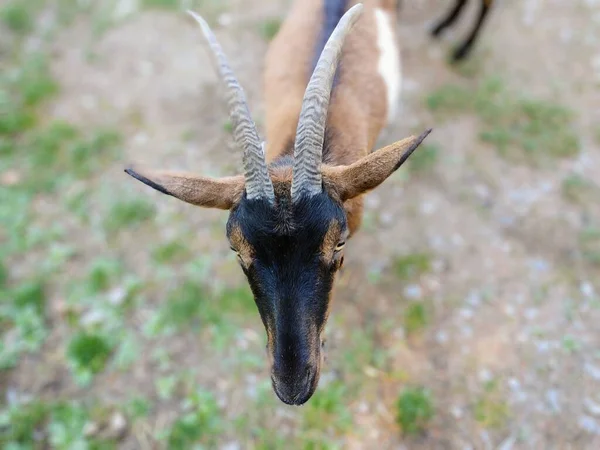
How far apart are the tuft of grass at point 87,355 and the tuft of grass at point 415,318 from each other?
2.70 meters

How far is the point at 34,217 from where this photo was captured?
5242 mm

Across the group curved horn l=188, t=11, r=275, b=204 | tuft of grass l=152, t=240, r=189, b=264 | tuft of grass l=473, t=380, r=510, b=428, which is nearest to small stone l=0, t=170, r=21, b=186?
tuft of grass l=152, t=240, r=189, b=264

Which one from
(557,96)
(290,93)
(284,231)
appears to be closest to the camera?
(284,231)

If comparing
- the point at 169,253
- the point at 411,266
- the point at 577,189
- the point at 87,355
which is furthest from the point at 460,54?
the point at 87,355

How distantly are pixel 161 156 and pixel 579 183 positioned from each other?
4.57m

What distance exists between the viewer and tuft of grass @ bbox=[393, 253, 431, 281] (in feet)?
15.2

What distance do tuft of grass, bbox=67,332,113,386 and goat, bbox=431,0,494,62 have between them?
16.8 ft

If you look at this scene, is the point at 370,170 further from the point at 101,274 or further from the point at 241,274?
the point at 101,274

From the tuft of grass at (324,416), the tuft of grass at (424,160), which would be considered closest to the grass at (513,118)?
the tuft of grass at (424,160)

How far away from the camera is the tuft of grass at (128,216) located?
5.16 metres

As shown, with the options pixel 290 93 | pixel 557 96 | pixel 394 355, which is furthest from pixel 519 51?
pixel 394 355

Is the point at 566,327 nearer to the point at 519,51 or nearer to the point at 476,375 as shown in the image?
the point at 476,375

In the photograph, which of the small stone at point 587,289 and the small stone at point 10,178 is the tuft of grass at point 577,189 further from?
the small stone at point 10,178

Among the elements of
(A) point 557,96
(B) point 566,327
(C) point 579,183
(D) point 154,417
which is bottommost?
(D) point 154,417
